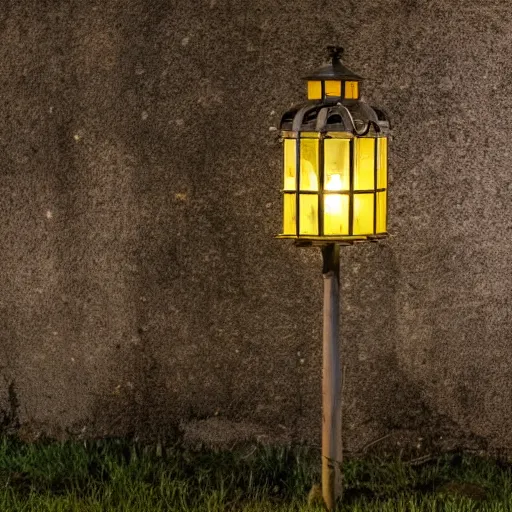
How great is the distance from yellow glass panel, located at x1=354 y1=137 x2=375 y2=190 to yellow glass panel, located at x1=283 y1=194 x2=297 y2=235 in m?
0.25

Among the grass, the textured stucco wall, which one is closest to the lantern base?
the textured stucco wall

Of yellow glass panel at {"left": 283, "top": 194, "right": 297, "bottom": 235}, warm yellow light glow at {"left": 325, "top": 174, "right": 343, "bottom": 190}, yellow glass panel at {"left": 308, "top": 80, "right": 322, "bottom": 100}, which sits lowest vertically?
yellow glass panel at {"left": 283, "top": 194, "right": 297, "bottom": 235}

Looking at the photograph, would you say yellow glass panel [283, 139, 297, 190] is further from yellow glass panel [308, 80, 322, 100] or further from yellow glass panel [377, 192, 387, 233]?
yellow glass panel [377, 192, 387, 233]

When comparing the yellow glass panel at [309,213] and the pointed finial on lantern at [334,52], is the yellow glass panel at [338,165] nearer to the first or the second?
the yellow glass panel at [309,213]

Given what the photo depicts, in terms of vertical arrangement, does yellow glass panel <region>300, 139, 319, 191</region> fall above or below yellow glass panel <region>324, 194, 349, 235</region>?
above

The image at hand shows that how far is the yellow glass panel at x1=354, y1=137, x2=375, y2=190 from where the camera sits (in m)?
4.63

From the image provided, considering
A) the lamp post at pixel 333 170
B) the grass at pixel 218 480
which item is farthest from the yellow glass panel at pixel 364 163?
the grass at pixel 218 480

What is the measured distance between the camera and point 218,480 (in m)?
5.18

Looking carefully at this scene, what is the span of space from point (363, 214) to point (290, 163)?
0.34 m

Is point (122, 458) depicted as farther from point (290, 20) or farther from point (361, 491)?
point (290, 20)

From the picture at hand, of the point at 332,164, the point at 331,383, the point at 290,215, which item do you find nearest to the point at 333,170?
the point at 332,164

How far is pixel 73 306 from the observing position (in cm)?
564

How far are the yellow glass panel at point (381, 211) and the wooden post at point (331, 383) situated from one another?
185 millimetres

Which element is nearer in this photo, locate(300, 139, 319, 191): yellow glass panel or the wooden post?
locate(300, 139, 319, 191): yellow glass panel
